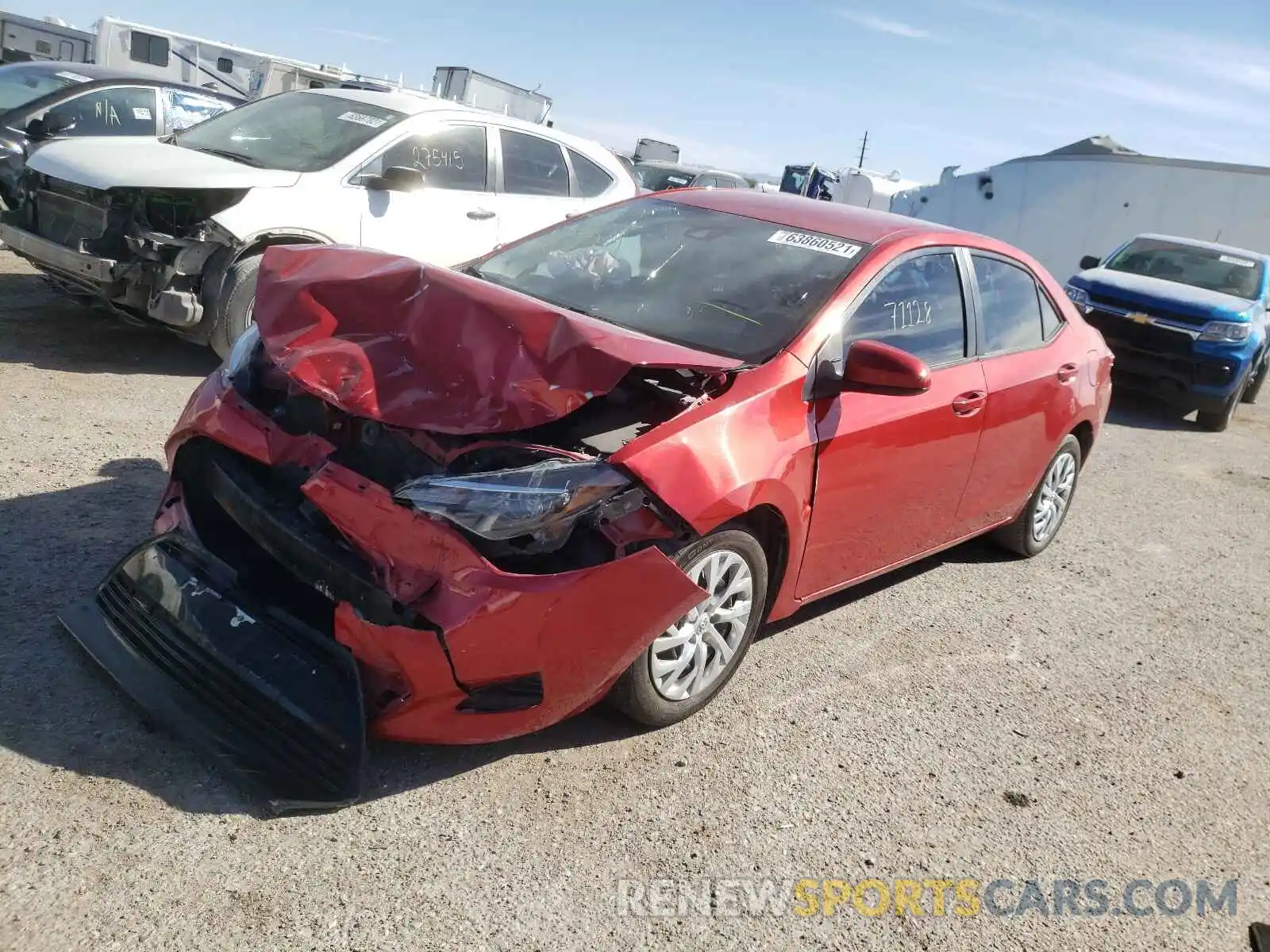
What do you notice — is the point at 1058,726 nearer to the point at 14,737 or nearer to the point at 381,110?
the point at 14,737

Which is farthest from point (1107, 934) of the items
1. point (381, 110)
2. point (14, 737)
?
point (381, 110)

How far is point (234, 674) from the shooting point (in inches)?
112

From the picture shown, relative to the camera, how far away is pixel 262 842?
2.60 metres

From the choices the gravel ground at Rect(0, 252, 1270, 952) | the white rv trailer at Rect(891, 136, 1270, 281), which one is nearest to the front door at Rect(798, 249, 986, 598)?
the gravel ground at Rect(0, 252, 1270, 952)

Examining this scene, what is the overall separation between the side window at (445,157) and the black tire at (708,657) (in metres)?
4.71

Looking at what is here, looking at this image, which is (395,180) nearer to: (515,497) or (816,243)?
(816,243)

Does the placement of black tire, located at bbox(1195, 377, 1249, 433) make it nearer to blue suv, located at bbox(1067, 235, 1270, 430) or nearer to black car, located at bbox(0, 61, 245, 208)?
blue suv, located at bbox(1067, 235, 1270, 430)

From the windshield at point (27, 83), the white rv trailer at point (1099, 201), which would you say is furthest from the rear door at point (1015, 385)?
the white rv trailer at point (1099, 201)

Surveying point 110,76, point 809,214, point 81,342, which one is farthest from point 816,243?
point 110,76

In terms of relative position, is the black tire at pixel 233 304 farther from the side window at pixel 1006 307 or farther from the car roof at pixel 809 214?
the side window at pixel 1006 307

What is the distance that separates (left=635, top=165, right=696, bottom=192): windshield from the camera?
18.6 metres

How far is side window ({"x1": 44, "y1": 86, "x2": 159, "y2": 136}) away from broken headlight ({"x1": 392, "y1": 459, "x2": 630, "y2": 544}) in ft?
27.6

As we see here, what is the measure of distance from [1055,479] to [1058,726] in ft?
6.53

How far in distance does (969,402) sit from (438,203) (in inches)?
173
